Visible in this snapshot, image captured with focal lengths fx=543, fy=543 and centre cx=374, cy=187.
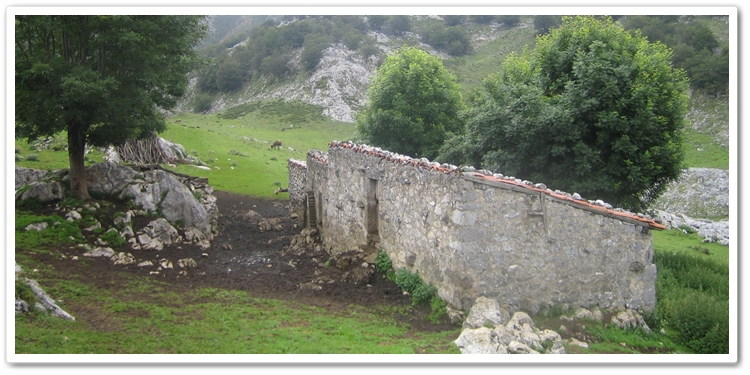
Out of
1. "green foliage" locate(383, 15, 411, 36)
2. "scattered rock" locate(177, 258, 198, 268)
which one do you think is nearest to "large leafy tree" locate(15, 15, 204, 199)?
"scattered rock" locate(177, 258, 198, 268)

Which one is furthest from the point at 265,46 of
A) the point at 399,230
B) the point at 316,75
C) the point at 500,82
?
the point at 399,230

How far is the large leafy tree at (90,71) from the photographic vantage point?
51.9 ft

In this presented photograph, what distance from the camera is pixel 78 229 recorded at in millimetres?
16172

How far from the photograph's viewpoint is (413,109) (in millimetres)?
26109

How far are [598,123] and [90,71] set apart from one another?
15.5m

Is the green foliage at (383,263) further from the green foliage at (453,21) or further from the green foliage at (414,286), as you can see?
the green foliage at (453,21)

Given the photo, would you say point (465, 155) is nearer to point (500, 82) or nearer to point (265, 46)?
point (500, 82)

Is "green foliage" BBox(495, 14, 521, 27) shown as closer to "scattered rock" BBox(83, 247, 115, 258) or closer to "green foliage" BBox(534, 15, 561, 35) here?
"green foliage" BBox(534, 15, 561, 35)

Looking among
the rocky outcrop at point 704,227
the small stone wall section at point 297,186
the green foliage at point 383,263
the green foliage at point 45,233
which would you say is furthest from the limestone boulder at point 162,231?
the rocky outcrop at point 704,227

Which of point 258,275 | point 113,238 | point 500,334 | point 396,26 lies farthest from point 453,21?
point 500,334

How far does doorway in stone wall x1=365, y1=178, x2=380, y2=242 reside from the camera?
15.1 metres

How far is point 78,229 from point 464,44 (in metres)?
79.5

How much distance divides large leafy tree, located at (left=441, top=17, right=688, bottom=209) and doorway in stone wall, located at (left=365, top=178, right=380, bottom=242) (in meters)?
5.26

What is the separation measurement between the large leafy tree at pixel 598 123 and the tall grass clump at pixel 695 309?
12.3 feet
